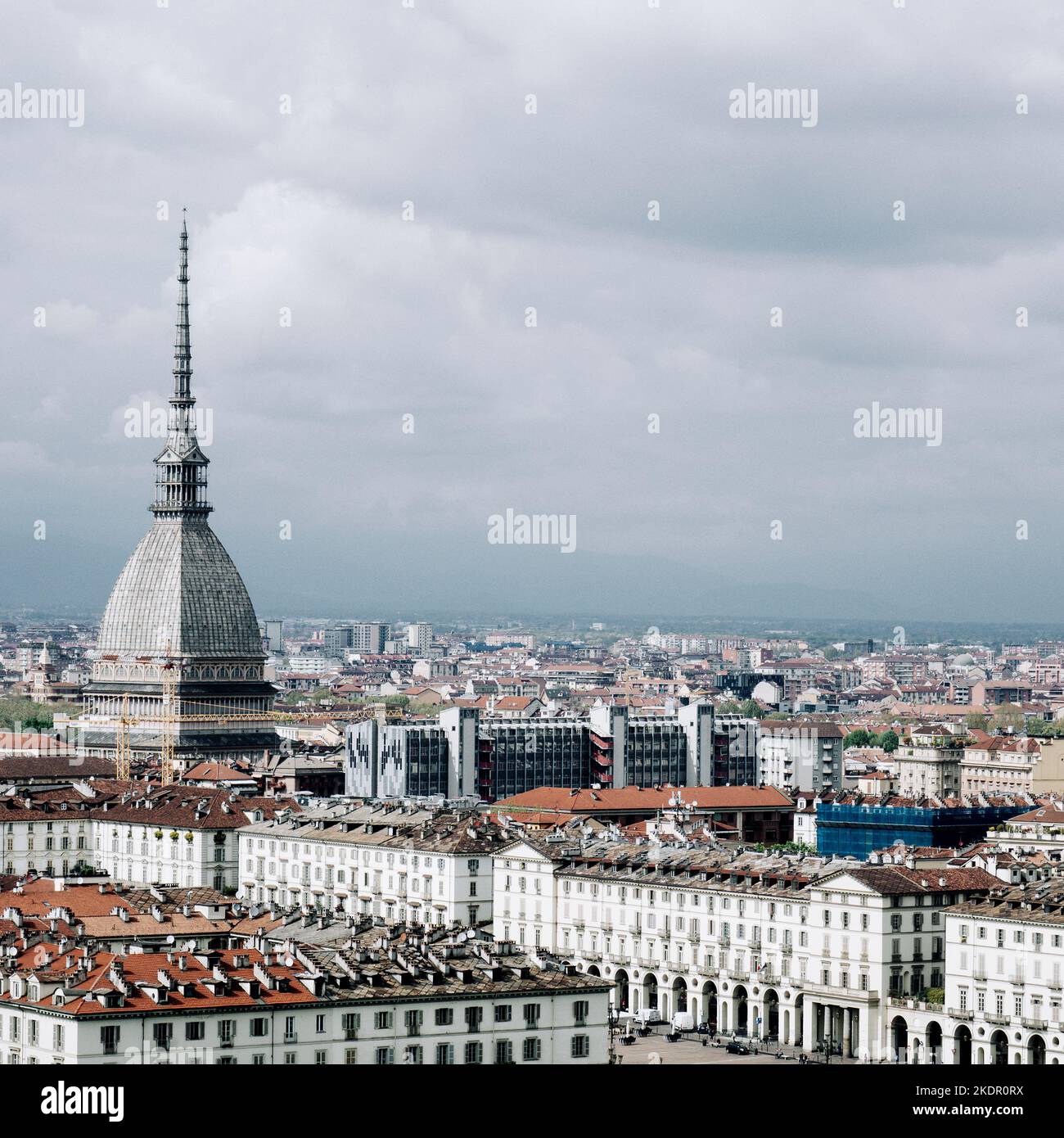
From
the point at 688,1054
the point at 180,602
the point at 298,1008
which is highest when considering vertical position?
the point at 180,602

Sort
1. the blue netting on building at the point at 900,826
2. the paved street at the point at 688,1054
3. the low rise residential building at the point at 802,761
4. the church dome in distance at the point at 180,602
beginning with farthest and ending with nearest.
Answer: the church dome in distance at the point at 180,602 < the low rise residential building at the point at 802,761 < the blue netting on building at the point at 900,826 < the paved street at the point at 688,1054

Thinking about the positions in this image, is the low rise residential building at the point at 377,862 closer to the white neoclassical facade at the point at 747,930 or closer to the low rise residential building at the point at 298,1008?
the white neoclassical facade at the point at 747,930

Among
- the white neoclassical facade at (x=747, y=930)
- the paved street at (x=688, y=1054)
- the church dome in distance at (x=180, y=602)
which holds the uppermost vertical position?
the church dome in distance at (x=180, y=602)

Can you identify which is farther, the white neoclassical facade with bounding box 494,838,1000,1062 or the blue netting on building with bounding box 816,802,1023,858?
the blue netting on building with bounding box 816,802,1023,858

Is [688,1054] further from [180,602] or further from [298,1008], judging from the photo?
[180,602]

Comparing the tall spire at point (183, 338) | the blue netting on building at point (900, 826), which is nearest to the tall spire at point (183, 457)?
the tall spire at point (183, 338)

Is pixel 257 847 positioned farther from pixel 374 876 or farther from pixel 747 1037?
pixel 747 1037

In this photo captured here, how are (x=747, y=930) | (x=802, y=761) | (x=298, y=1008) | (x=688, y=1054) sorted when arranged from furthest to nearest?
(x=802, y=761) < (x=747, y=930) < (x=688, y=1054) < (x=298, y=1008)

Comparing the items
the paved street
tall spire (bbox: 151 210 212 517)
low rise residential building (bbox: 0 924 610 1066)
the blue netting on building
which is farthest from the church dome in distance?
low rise residential building (bbox: 0 924 610 1066)

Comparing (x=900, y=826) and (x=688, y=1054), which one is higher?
(x=900, y=826)

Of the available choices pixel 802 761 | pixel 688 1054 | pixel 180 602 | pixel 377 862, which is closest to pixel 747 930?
pixel 688 1054

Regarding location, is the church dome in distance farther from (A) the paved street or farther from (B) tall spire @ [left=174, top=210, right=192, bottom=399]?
(A) the paved street
